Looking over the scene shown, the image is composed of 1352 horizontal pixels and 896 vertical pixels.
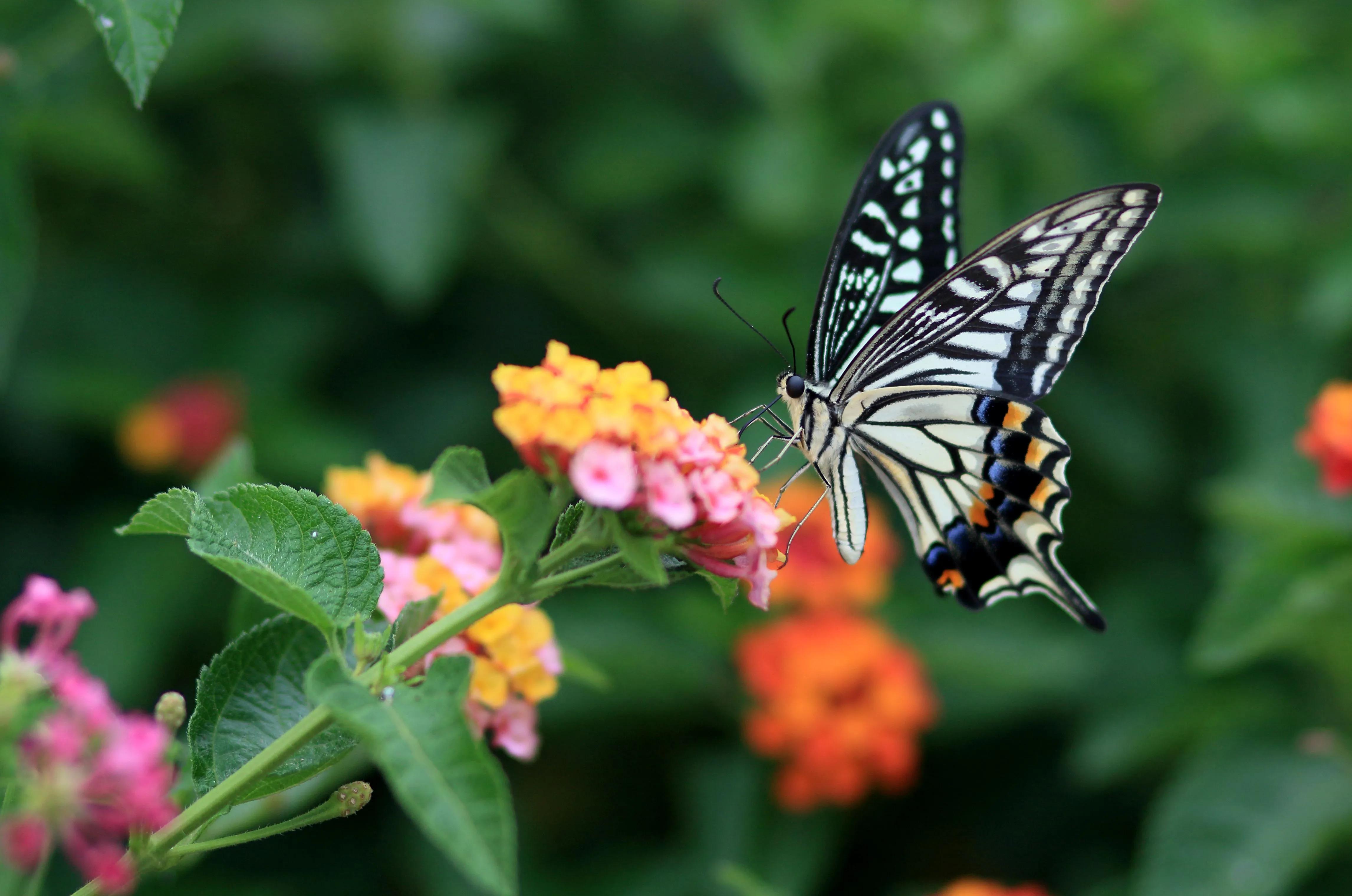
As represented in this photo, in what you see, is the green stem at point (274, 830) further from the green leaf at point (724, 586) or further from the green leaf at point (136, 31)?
the green leaf at point (136, 31)

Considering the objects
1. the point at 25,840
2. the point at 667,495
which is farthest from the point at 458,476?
the point at 25,840

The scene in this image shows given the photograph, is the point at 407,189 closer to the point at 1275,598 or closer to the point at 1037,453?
the point at 1037,453

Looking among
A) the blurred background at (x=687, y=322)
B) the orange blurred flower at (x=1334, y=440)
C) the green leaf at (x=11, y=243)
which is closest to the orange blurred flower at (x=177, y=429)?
the blurred background at (x=687, y=322)

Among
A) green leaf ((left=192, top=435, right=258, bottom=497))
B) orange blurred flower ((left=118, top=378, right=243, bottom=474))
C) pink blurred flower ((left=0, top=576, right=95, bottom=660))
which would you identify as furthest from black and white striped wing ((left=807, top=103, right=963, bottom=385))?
orange blurred flower ((left=118, top=378, right=243, bottom=474))

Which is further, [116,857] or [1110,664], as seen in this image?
[1110,664]

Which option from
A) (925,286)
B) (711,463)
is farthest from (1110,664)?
(711,463)

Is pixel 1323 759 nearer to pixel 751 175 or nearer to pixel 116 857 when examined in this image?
pixel 751 175

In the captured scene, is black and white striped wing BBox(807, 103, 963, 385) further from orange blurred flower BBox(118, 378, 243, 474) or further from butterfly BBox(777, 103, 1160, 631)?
orange blurred flower BBox(118, 378, 243, 474)
